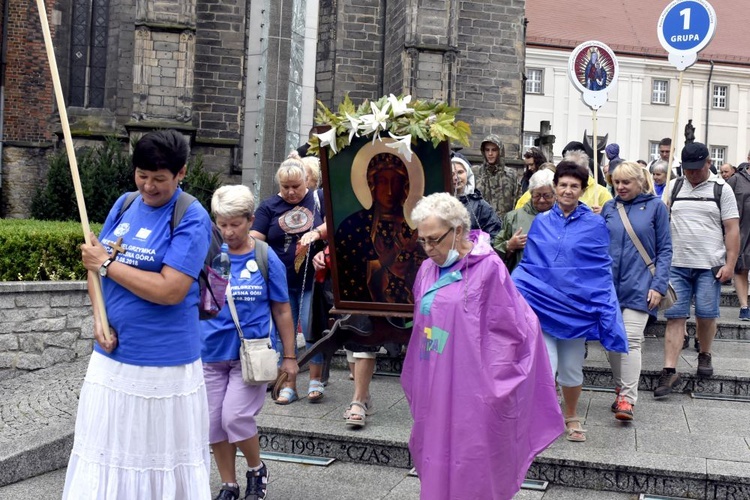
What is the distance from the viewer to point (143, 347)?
401 centimetres

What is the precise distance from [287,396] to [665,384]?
3.34m

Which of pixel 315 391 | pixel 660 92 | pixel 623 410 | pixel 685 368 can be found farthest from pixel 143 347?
pixel 660 92

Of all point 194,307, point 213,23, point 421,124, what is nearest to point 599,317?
point 421,124

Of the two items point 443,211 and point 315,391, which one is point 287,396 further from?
point 443,211

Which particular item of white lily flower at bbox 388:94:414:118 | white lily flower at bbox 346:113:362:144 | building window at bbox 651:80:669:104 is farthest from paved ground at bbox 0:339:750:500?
building window at bbox 651:80:669:104

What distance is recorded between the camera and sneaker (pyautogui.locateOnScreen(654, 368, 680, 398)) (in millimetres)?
7996

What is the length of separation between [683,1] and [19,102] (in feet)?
52.6

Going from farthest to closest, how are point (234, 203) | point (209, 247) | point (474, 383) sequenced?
1. point (234, 203)
2. point (209, 247)
3. point (474, 383)

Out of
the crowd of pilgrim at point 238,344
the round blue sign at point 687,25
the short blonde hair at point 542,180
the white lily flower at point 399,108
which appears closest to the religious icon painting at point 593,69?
the round blue sign at point 687,25

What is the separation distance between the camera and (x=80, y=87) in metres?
20.4

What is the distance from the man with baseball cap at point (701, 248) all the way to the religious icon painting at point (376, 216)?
2824 mm

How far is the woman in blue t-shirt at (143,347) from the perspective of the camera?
156 inches

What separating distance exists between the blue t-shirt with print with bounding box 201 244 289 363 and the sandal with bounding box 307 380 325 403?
2.23 m

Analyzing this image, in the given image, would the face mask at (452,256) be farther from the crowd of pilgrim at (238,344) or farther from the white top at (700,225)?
the white top at (700,225)
